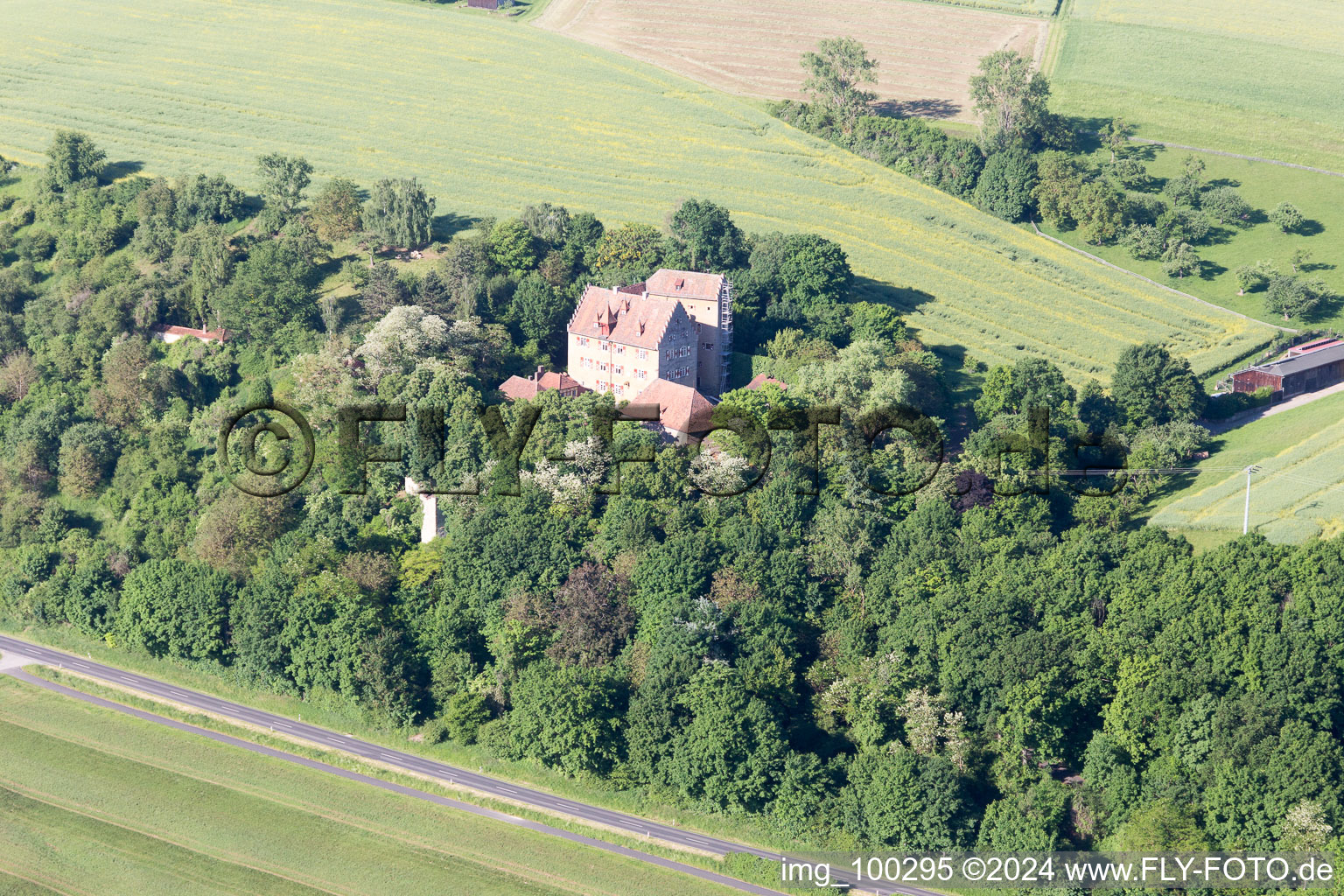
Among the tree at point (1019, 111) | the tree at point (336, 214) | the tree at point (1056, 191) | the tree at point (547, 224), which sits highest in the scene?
the tree at point (1019, 111)

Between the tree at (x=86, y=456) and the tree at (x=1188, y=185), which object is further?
the tree at (x=1188, y=185)

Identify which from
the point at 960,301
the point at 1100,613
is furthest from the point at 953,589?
the point at 960,301

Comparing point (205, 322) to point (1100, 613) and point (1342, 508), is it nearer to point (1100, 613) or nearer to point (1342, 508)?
point (1100, 613)

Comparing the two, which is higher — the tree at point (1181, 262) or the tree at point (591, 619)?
the tree at point (1181, 262)

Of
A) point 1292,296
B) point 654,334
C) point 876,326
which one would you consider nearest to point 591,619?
point 654,334

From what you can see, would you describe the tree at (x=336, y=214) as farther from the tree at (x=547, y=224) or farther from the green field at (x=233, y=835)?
the green field at (x=233, y=835)

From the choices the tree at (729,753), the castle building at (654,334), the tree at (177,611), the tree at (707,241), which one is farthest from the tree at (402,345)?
the tree at (729,753)

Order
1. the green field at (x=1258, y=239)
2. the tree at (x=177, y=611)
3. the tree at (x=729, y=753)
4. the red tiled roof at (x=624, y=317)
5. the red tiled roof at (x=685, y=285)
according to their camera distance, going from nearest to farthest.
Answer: the tree at (x=729, y=753) → the tree at (x=177, y=611) → the red tiled roof at (x=624, y=317) → the red tiled roof at (x=685, y=285) → the green field at (x=1258, y=239)
